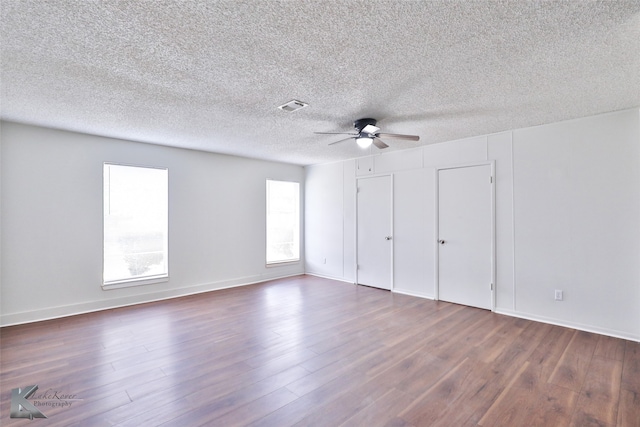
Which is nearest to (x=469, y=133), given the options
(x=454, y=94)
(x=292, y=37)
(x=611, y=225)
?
(x=454, y=94)

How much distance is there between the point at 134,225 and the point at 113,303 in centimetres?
119

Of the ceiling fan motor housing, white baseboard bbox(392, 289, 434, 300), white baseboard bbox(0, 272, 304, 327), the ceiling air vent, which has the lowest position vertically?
white baseboard bbox(392, 289, 434, 300)

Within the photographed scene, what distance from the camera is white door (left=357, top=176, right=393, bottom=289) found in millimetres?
5598

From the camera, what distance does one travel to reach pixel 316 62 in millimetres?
2316

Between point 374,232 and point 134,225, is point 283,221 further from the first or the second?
point 134,225

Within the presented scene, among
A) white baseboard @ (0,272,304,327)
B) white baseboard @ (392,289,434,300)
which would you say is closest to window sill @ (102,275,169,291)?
white baseboard @ (0,272,304,327)

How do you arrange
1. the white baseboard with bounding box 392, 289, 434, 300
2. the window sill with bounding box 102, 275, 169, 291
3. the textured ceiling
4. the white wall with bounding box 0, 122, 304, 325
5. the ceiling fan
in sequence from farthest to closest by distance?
the white baseboard with bounding box 392, 289, 434, 300
the window sill with bounding box 102, 275, 169, 291
the white wall with bounding box 0, 122, 304, 325
the ceiling fan
the textured ceiling

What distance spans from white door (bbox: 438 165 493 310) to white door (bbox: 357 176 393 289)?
0.99m

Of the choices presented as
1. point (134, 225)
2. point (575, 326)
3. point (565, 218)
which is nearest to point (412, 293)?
point (575, 326)

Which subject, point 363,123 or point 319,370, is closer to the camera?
point 319,370

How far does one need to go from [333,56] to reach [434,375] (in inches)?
107

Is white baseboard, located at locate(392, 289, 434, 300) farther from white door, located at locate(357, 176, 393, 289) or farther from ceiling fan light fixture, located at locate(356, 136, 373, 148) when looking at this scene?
ceiling fan light fixture, located at locate(356, 136, 373, 148)

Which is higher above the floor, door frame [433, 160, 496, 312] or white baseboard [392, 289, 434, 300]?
door frame [433, 160, 496, 312]

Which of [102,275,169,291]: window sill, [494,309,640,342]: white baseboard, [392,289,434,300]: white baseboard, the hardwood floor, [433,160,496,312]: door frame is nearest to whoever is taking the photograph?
the hardwood floor
